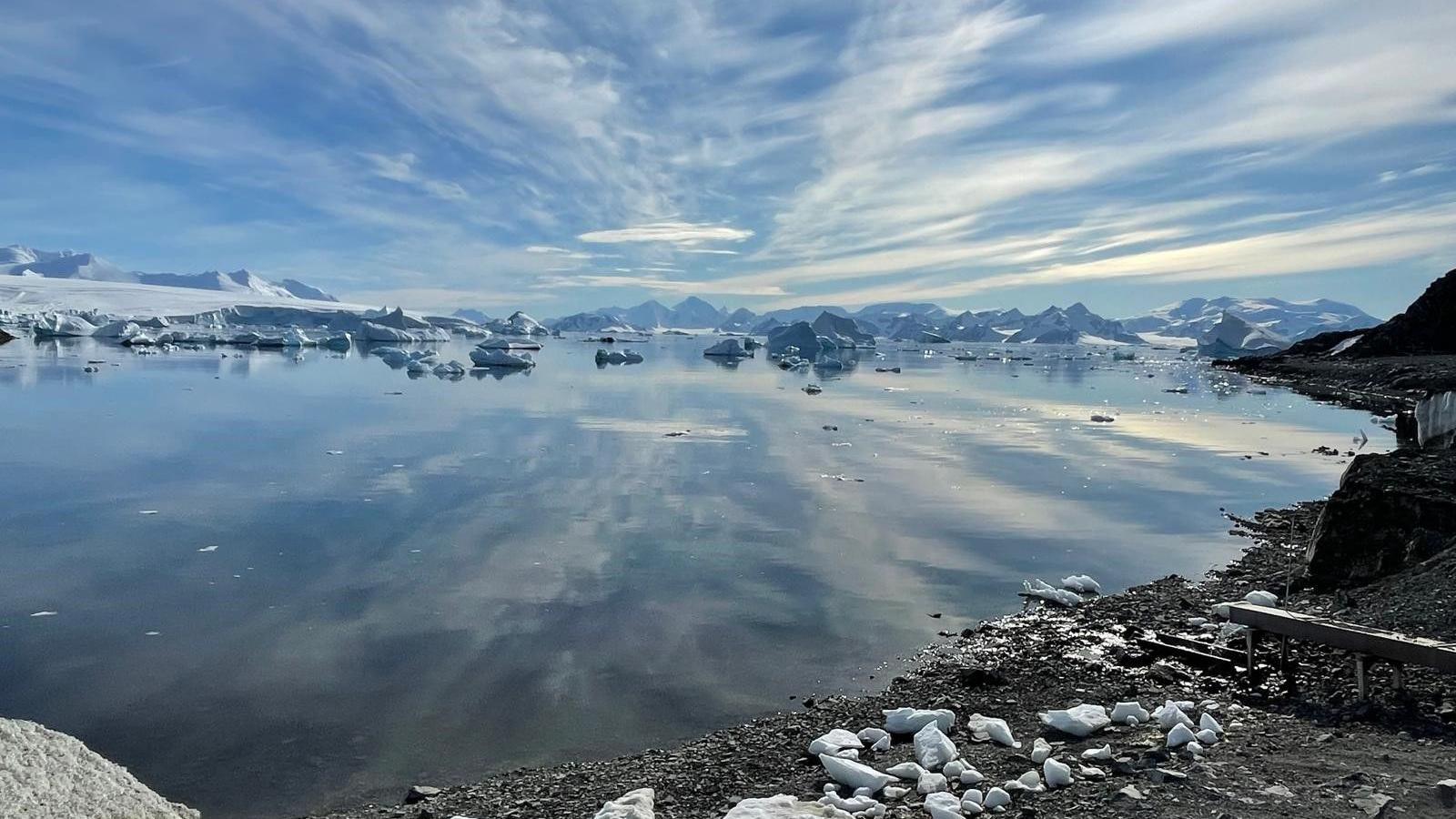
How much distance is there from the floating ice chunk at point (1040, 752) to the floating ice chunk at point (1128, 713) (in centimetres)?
70

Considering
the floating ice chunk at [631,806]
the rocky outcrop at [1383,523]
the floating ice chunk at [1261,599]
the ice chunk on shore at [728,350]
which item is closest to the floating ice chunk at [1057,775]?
the floating ice chunk at [631,806]

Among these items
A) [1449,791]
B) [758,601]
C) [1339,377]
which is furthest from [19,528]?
[1339,377]

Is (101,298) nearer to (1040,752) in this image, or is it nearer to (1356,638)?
(1040,752)

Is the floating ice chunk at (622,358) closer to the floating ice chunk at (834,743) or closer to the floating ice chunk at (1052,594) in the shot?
the floating ice chunk at (1052,594)

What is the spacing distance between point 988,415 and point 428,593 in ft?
74.6

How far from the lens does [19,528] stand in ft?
35.1

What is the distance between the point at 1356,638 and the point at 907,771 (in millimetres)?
3018

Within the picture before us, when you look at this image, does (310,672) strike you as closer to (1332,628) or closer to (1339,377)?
(1332,628)

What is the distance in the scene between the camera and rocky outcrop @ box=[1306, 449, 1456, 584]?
7.31m

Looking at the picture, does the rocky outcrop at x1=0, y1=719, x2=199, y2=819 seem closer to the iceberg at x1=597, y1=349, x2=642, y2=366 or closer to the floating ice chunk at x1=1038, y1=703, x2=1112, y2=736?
the floating ice chunk at x1=1038, y1=703, x2=1112, y2=736

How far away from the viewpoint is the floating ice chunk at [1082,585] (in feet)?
29.7

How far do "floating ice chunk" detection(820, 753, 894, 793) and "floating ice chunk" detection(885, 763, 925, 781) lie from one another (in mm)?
50

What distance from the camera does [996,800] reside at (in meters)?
4.20

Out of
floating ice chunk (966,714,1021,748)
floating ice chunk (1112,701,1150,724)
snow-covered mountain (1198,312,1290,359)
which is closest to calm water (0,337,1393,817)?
floating ice chunk (966,714,1021,748)
